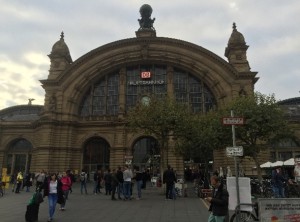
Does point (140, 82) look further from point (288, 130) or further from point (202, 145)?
point (288, 130)

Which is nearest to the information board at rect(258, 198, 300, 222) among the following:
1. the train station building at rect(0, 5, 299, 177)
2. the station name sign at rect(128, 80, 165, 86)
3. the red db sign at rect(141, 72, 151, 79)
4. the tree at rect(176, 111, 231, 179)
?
the tree at rect(176, 111, 231, 179)

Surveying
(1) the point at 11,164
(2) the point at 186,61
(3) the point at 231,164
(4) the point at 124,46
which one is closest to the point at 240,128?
(3) the point at 231,164

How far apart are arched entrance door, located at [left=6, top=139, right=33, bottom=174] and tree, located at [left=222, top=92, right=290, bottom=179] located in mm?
34846

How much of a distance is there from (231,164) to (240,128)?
48.7ft

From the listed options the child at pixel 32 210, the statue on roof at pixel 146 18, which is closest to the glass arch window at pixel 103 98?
the statue on roof at pixel 146 18

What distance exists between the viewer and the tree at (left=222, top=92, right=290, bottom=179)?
26625mm

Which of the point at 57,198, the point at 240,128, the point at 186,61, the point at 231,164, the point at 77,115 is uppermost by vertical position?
the point at 186,61

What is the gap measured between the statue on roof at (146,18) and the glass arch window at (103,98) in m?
10.8

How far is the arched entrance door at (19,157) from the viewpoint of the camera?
48844 millimetres

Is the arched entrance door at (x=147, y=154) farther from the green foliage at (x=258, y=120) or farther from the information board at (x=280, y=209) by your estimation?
the information board at (x=280, y=209)

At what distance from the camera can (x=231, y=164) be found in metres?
40.7

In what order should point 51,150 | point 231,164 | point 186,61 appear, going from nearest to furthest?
point 231,164, point 51,150, point 186,61

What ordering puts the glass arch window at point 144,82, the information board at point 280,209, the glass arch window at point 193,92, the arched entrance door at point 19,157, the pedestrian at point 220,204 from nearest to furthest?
the pedestrian at point 220,204, the information board at point 280,209, the glass arch window at point 193,92, the glass arch window at point 144,82, the arched entrance door at point 19,157

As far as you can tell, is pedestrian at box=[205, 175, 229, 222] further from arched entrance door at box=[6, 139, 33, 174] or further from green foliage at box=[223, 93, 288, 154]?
arched entrance door at box=[6, 139, 33, 174]
